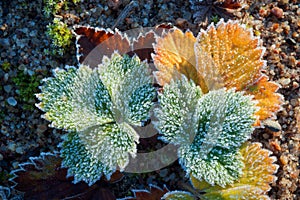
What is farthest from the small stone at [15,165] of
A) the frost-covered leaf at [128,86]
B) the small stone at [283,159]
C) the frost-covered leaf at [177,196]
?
the small stone at [283,159]

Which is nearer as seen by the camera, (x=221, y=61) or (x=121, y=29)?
(x=221, y=61)

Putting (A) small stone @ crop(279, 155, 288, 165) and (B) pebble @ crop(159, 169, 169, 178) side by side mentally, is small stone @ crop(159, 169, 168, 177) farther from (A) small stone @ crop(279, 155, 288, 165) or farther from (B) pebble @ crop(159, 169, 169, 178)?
(A) small stone @ crop(279, 155, 288, 165)

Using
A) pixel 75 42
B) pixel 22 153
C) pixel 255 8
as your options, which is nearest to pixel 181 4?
pixel 255 8

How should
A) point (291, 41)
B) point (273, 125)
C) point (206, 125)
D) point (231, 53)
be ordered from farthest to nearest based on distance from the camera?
point (291, 41) < point (273, 125) < point (231, 53) < point (206, 125)

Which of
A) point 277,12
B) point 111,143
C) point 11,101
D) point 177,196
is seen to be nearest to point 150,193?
point 177,196

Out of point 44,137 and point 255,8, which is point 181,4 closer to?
point 255,8

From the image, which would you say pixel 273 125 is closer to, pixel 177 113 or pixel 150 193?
pixel 177 113
